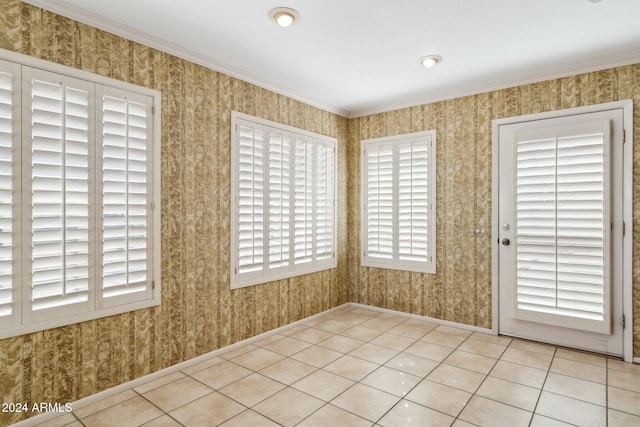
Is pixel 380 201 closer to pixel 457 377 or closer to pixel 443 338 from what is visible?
pixel 443 338

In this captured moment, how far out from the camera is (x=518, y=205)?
3.46 metres

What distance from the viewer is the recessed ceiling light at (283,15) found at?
7.52ft

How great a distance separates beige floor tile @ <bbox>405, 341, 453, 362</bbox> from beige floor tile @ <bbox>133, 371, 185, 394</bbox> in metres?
2.00

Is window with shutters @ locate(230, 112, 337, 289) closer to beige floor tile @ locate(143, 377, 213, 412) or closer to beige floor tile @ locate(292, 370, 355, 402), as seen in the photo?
beige floor tile @ locate(143, 377, 213, 412)

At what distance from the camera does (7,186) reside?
6.68ft

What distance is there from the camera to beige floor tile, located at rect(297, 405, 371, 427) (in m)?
2.15

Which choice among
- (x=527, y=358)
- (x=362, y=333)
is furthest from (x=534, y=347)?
(x=362, y=333)

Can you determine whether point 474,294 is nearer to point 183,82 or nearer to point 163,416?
point 163,416

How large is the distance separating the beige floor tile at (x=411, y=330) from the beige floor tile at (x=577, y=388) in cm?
122

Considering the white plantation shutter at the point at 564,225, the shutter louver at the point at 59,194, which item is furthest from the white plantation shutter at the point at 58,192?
the white plantation shutter at the point at 564,225

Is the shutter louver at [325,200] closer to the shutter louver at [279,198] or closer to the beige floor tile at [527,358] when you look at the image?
the shutter louver at [279,198]

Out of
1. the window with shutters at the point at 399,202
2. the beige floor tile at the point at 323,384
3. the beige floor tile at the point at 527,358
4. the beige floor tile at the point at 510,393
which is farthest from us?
the window with shutters at the point at 399,202

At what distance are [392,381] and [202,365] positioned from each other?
1567mm

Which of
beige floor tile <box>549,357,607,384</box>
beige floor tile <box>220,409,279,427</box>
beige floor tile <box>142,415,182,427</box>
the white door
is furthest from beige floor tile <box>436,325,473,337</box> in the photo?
beige floor tile <box>142,415,182,427</box>
